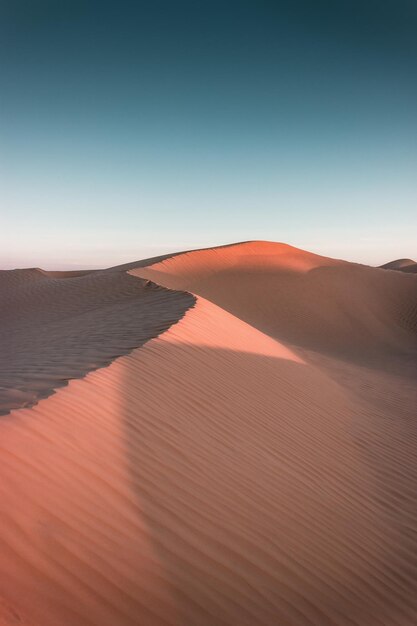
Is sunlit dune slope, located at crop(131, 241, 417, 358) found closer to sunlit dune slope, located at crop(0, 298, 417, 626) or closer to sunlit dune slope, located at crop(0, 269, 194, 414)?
sunlit dune slope, located at crop(0, 269, 194, 414)

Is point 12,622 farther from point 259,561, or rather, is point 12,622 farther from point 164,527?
point 259,561

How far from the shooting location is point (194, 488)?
3.09 metres

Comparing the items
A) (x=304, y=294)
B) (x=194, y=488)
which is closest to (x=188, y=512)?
(x=194, y=488)

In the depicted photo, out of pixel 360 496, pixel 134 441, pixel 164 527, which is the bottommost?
pixel 360 496

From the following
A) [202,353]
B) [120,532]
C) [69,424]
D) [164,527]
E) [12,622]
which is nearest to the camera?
[12,622]

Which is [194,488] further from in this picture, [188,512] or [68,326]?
[68,326]

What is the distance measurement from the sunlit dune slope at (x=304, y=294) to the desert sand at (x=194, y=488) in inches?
350

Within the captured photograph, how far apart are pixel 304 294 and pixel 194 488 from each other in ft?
59.1

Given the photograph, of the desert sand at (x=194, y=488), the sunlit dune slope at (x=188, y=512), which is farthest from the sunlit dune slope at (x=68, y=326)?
the sunlit dune slope at (x=188, y=512)

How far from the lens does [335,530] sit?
135 inches

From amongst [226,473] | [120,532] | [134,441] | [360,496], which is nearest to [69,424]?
[134,441]

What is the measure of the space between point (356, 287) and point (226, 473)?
2067cm

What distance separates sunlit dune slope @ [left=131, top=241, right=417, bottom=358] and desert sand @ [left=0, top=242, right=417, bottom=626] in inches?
350

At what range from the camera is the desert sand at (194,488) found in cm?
216
